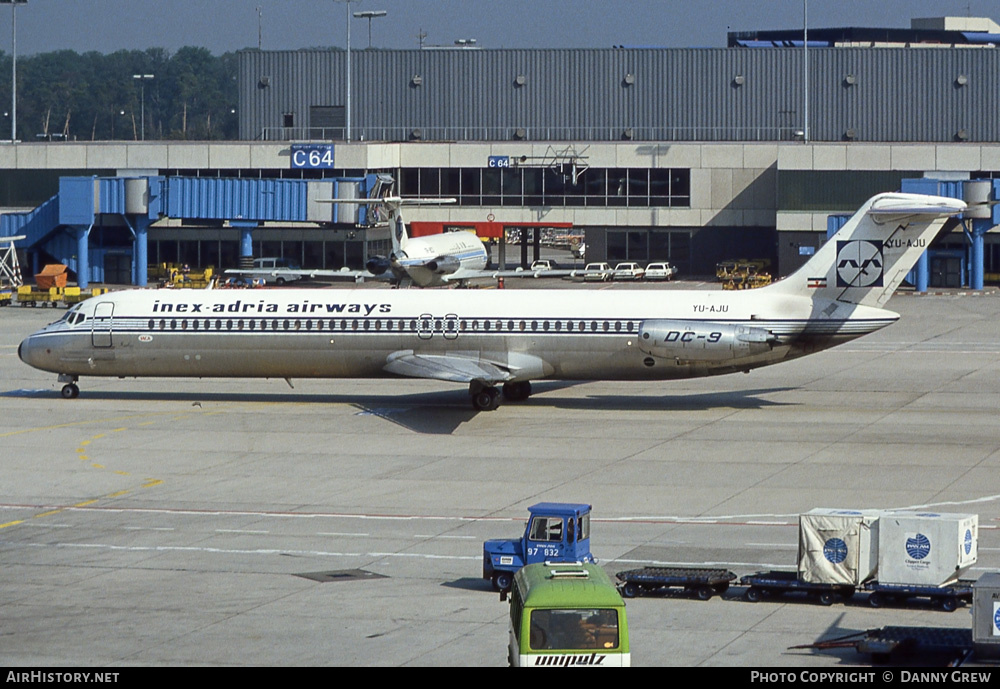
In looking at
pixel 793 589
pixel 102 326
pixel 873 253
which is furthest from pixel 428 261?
pixel 793 589

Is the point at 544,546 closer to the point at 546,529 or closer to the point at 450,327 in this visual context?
the point at 546,529

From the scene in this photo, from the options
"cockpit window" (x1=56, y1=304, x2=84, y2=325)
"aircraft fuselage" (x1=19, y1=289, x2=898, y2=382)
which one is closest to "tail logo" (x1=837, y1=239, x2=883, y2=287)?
"aircraft fuselage" (x1=19, y1=289, x2=898, y2=382)

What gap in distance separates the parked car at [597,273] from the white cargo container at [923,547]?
72.8m

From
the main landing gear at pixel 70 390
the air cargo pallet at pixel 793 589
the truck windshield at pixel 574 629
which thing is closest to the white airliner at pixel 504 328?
the main landing gear at pixel 70 390

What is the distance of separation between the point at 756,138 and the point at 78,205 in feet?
169

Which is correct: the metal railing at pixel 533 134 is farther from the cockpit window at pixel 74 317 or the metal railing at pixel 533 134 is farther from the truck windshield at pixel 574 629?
the truck windshield at pixel 574 629

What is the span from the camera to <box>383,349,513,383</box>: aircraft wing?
41156mm

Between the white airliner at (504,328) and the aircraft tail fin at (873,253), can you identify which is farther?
the white airliner at (504,328)

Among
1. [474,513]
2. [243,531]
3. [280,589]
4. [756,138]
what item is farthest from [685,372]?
[756,138]

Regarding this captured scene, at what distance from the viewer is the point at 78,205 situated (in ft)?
306

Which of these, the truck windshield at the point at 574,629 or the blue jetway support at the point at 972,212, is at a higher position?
the blue jetway support at the point at 972,212

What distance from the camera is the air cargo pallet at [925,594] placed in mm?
21609

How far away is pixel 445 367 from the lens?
41719 mm

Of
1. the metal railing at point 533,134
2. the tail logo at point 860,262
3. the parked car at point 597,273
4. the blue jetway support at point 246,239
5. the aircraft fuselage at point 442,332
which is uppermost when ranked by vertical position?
the metal railing at point 533,134
